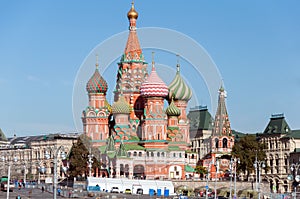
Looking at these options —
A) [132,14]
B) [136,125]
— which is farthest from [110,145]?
[132,14]

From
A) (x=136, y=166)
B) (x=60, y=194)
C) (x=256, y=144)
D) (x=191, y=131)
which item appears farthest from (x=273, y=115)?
(x=60, y=194)

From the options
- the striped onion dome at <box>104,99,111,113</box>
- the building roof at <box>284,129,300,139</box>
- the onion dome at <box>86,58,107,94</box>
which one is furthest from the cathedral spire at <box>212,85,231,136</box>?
the onion dome at <box>86,58,107,94</box>

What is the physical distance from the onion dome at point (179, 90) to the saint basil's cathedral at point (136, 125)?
1.85 m

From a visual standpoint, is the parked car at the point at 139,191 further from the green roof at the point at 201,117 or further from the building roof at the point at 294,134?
the green roof at the point at 201,117

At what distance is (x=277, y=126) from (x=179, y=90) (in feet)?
68.5

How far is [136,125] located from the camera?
436ft

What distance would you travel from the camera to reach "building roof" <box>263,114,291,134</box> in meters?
143

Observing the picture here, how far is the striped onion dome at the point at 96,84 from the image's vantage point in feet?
439

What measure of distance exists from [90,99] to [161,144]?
54.6 feet

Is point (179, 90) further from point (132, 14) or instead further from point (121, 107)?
point (132, 14)

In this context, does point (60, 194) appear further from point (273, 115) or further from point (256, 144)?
point (273, 115)

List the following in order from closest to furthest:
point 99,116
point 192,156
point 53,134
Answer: point 99,116, point 192,156, point 53,134

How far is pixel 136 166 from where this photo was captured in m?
126

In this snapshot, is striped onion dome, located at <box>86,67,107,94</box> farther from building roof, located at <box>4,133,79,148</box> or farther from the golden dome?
building roof, located at <box>4,133,79,148</box>
